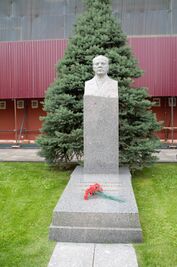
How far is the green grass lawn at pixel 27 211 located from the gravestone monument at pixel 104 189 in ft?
1.41

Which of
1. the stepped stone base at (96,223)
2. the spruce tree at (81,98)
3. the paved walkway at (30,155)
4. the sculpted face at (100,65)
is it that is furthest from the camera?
the paved walkway at (30,155)

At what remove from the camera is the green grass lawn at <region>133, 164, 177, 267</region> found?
14.0 ft

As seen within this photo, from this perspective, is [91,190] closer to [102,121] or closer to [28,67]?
[102,121]

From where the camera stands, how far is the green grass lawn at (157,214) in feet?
14.0

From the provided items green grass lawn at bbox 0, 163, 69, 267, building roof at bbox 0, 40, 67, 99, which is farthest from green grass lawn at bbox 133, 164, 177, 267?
building roof at bbox 0, 40, 67, 99

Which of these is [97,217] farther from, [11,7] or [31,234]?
[11,7]

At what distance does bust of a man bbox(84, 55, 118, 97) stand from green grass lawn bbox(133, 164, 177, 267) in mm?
2321

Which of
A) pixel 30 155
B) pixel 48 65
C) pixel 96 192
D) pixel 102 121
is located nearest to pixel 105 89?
pixel 102 121

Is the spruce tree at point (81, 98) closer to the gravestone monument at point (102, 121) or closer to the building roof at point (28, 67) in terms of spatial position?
the gravestone monument at point (102, 121)

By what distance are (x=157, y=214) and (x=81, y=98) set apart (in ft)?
12.8

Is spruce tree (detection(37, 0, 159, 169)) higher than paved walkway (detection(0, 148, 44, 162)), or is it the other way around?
spruce tree (detection(37, 0, 159, 169))

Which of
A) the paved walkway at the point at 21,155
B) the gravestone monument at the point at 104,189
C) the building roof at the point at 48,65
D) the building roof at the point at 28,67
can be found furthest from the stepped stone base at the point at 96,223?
the building roof at the point at 28,67

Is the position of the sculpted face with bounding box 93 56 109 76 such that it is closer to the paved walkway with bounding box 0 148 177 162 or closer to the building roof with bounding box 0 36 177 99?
the paved walkway with bounding box 0 148 177 162

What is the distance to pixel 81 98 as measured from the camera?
8.52 m
